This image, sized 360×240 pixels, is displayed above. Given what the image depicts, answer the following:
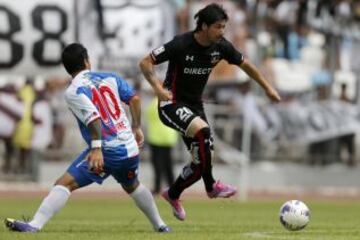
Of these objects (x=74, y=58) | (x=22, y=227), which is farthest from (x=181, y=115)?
(x=22, y=227)

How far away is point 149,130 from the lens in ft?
84.2

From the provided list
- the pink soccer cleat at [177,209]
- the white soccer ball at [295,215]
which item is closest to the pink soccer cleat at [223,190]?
the pink soccer cleat at [177,209]

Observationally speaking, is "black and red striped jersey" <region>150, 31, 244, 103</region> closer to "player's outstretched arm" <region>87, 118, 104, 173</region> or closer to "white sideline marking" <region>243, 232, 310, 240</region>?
"player's outstretched arm" <region>87, 118, 104, 173</region>

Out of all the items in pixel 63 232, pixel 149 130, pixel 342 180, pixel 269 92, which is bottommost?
pixel 342 180

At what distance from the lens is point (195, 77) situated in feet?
44.5

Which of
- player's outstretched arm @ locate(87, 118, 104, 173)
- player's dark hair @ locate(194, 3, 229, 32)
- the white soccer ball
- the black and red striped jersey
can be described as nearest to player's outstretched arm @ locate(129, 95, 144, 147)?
player's outstretched arm @ locate(87, 118, 104, 173)

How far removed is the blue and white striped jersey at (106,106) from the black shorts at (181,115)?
1468mm

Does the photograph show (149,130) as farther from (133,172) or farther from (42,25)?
(133,172)

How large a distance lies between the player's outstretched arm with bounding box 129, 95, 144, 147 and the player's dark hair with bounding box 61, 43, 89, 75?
2.11 ft

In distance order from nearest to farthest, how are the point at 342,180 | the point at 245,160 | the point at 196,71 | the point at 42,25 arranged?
1. the point at 196,71
2. the point at 42,25
3. the point at 245,160
4. the point at 342,180

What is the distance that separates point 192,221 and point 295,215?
146 inches

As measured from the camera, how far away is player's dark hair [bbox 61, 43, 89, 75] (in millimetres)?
11758

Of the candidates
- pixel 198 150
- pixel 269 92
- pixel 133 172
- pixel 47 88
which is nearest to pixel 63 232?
pixel 133 172

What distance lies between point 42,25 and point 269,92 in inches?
467
